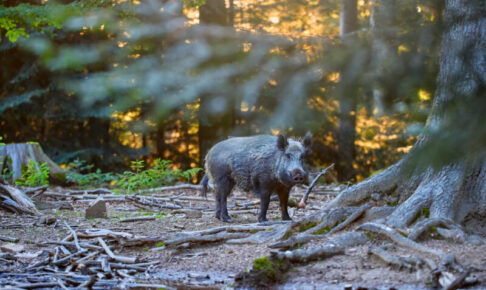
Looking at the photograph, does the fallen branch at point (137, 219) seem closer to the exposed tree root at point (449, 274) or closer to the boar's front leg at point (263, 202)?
the boar's front leg at point (263, 202)

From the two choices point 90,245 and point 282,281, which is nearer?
point 282,281

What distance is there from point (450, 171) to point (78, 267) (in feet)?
12.8

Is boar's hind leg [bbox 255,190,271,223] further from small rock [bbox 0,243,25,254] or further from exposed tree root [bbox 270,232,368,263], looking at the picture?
small rock [bbox 0,243,25,254]

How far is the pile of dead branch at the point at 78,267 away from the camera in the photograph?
4.72 metres

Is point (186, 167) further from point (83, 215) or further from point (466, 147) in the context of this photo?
point (466, 147)

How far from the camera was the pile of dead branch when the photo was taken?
472cm

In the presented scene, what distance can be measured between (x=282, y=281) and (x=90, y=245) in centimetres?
236

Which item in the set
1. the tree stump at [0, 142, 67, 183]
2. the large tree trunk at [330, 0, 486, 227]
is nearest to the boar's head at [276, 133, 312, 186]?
the large tree trunk at [330, 0, 486, 227]

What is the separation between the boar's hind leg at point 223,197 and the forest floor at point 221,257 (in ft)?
0.46

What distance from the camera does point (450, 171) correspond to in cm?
525

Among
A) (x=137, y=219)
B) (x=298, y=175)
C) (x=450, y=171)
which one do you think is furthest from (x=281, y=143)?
(x=450, y=171)

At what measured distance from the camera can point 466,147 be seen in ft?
5.99

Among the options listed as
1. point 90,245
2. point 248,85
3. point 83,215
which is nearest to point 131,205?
point 83,215

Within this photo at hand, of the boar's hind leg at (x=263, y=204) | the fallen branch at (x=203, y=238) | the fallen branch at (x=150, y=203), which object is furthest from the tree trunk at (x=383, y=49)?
the fallen branch at (x=150, y=203)
